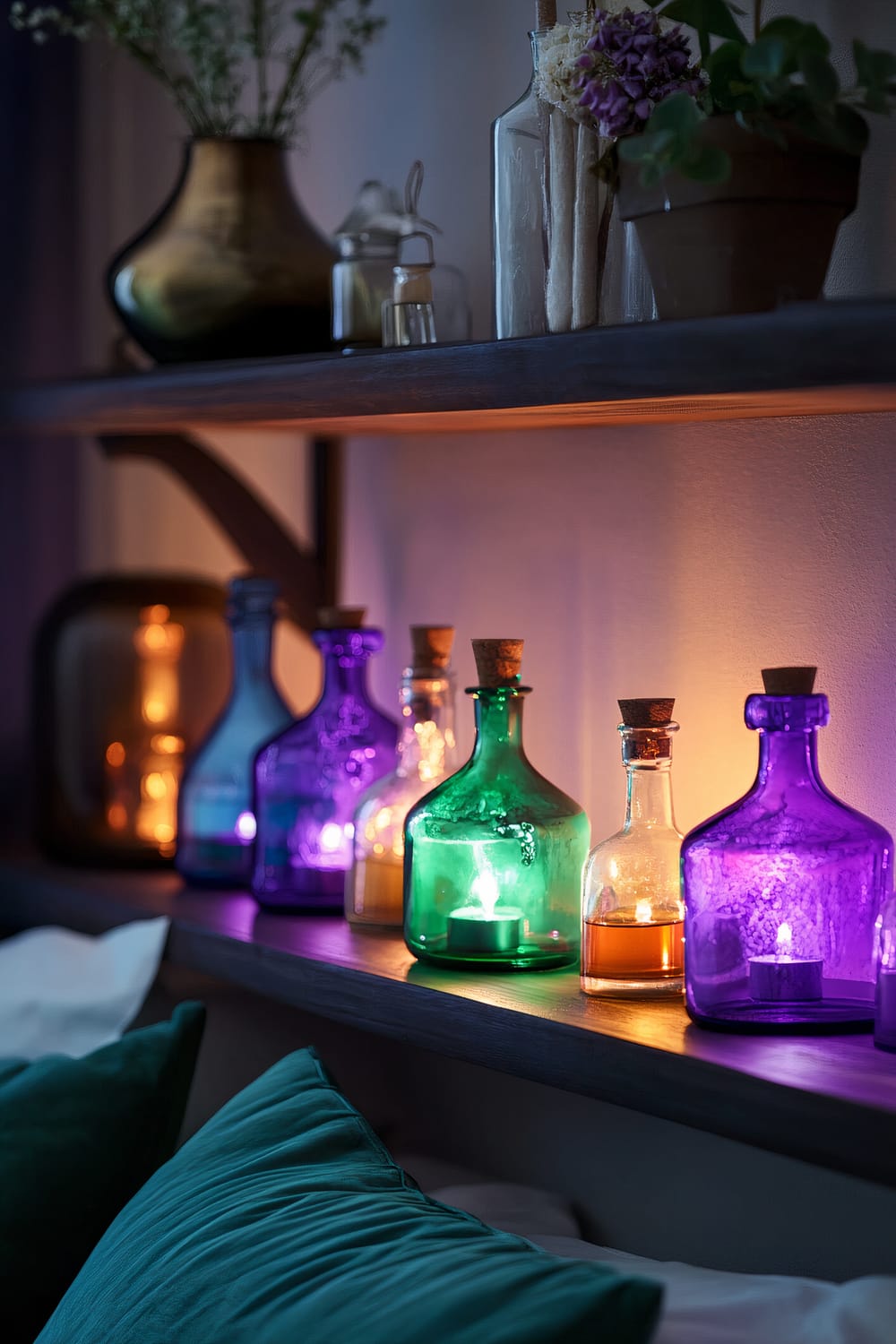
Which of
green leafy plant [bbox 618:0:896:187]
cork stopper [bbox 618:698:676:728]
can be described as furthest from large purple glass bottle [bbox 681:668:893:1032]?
green leafy plant [bbox 618:0:896:187]

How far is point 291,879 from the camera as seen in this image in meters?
1.39

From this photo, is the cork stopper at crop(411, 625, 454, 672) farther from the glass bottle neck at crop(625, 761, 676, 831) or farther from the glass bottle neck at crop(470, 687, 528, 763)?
the glass bottle neck at crop(625, 761, 676, 831)

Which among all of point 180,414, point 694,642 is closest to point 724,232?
point 694,642

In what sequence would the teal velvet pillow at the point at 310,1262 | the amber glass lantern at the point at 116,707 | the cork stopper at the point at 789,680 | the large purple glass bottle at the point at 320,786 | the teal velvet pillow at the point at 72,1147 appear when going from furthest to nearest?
the amber glass lantern at the point at 116,707 < the large purple glass bottle at the point at 320,786 < the teal velvet pillow at the point at 72,1147 < the cork stopper at the point at 789,680 < the teal velvet pillow at the point at 310,1262

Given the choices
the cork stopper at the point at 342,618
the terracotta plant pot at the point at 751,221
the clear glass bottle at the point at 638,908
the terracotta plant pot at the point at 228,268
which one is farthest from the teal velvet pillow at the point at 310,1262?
the terracotta plant pot at the point at 228,268

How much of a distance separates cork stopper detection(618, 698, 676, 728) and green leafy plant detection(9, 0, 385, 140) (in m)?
0.71

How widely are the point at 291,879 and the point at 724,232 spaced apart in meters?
0.72

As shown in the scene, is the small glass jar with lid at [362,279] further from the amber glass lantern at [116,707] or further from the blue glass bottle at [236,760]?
the amber glass lantern at [116,707]

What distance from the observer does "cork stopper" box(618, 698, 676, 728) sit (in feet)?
3.56

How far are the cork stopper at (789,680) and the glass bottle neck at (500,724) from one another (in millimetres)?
223

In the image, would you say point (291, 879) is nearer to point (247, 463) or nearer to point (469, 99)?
point (247, 463)

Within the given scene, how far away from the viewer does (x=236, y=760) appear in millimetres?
1535

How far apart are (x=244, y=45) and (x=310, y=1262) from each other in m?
1.20

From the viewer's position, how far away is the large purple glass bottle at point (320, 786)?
1.39 meters
